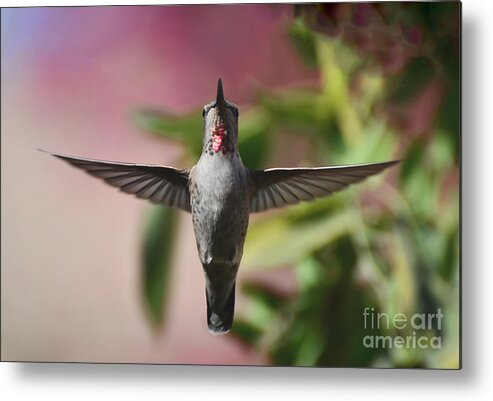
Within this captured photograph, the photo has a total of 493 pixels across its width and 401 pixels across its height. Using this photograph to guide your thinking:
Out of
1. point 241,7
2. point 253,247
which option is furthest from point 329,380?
point 241,7

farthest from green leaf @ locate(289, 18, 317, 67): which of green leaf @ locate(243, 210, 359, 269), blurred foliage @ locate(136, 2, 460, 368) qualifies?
green leaf @ locate(243, 210, 359, 269)

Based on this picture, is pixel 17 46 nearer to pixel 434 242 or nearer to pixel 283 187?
pixel 283 187

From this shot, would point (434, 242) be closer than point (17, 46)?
Yes

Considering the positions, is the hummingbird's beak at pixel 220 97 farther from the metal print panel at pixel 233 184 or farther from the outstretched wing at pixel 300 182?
the outstretched wing at pixel 300 182

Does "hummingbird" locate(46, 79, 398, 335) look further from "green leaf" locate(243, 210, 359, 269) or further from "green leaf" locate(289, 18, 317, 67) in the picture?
"green leaf" locate(289, 18, 317, 67)

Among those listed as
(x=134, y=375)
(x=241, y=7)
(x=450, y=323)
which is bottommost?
(x=134, y=375)

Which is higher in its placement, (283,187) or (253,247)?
(283,187)

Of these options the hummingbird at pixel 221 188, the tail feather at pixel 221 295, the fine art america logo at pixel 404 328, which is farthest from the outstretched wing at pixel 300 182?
the fine art america logo at pixel 404 328
